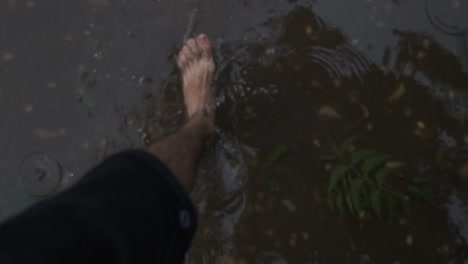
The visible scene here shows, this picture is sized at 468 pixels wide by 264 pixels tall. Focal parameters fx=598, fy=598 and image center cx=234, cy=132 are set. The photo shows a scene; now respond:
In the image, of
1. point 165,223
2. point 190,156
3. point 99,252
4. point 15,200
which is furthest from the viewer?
point 15,200

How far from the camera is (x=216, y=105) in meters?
2.44

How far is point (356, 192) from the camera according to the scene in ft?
7.38

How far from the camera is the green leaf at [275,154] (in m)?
2.38

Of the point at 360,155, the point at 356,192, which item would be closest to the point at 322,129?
the point at 360,155

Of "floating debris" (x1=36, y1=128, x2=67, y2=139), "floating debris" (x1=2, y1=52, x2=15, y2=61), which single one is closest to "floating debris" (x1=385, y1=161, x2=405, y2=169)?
"floating debris" (x1=36, y1=128, x2=67, y2=139)

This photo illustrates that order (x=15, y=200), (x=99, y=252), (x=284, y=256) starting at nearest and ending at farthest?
(x=99, y=252) < (x=284, y=256) < (x=15, y=200)

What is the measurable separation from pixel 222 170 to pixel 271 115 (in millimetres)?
297

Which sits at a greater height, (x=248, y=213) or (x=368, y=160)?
(x=368, y=160)

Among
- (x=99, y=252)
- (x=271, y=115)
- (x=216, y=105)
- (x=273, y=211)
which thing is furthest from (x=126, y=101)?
(x=99, y=252)

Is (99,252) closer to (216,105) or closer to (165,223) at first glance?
(165,223)

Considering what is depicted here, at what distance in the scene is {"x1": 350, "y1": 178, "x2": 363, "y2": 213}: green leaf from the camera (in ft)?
7.38

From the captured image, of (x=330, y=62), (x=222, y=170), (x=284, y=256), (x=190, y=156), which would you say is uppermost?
(x=330, y=62)

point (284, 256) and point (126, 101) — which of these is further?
point (126, 101)

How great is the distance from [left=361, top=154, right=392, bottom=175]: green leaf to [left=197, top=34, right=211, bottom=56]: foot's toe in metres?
0.77
